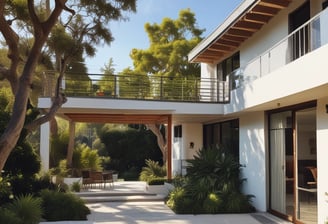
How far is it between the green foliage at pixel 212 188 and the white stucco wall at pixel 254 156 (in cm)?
31

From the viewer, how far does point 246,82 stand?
11.7 meters

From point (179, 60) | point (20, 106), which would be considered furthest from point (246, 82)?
point (179, 60)

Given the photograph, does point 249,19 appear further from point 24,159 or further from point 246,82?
point 24,159

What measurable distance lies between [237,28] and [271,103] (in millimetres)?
3704

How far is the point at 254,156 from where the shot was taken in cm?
1247

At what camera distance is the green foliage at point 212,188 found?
1162 cm

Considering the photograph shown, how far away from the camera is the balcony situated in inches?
560

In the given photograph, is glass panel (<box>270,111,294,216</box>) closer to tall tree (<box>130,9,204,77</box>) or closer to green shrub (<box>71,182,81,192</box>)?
green shrub (<box>71,182,81,192</box>)

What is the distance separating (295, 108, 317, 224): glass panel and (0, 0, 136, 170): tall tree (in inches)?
222

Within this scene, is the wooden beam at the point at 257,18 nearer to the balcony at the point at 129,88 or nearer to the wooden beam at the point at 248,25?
the wooden beam at the point at 248,25

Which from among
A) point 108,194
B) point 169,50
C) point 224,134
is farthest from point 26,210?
point 169,50

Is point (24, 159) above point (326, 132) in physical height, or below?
below

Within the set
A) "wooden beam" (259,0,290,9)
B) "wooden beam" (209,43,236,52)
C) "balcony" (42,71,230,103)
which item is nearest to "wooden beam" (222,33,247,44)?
"wooden beam" (209,43,236,52)

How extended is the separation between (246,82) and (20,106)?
257 inches
